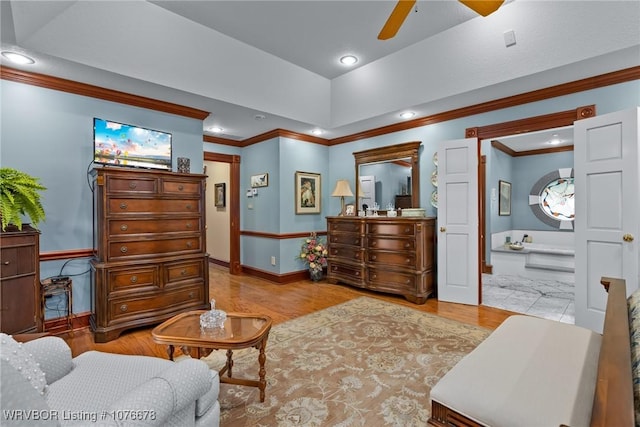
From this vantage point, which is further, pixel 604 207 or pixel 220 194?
pixel 220 194

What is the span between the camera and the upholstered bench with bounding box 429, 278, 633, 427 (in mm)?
903

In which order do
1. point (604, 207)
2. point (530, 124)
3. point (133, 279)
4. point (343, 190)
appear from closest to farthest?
point (604, 207), point (133, 279), point (530, 124), point (343, 190)

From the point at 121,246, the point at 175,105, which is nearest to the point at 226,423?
the point at 121,246

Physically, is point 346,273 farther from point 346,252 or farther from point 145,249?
point 145,249

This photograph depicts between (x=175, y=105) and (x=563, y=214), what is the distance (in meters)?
7.53

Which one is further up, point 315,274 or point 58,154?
point 58,154

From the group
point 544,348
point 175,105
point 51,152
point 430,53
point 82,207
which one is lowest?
point 544,348

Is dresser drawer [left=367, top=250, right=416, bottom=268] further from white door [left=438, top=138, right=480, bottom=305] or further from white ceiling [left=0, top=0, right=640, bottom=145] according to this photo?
white ceiling [left=0, top=0, right=640, bottom=145]

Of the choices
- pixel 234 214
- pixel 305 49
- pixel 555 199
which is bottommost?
pixel 234 214

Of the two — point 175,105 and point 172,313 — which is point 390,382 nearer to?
point 172,313

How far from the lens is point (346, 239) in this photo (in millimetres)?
4750

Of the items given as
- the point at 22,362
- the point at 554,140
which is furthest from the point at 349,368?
the point at 554,140

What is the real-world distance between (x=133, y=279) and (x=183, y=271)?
479mm

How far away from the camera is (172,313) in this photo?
3201 millimetres
